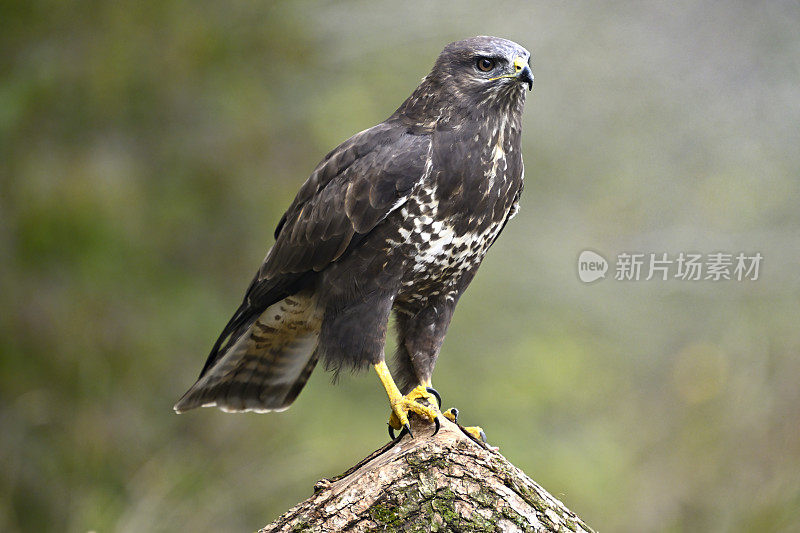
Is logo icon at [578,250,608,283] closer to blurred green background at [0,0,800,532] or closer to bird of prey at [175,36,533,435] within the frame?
blurred green background at [0,0,800,532]

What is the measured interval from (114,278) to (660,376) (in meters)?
4.39

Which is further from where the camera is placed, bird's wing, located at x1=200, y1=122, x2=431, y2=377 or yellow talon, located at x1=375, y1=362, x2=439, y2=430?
bird's wing, located at x1=200, y1=122, x2=431, y2=377

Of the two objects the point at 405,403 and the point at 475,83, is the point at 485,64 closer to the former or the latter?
the point at 475,83

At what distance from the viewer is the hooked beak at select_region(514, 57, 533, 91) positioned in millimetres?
2869

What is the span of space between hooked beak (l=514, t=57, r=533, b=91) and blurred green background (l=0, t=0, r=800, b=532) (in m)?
3.02

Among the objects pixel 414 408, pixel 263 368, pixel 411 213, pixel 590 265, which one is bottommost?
pixel 414 408

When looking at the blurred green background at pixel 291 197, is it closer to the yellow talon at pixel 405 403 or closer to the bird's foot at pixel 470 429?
the yellow talon at pixel 405 403

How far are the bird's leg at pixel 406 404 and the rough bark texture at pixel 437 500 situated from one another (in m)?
0.23

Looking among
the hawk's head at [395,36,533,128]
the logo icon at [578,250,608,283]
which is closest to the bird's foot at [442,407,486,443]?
the hawk's head at [395,36,533,128]

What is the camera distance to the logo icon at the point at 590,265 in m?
5.53

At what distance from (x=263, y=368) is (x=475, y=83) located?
4.80ft

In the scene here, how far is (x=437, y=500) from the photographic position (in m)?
2.38

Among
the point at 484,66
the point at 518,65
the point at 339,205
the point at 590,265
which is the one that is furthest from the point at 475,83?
the point at 590,265

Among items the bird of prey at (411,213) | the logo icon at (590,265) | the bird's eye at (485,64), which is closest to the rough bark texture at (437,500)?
the bird of prey at (411,213)
